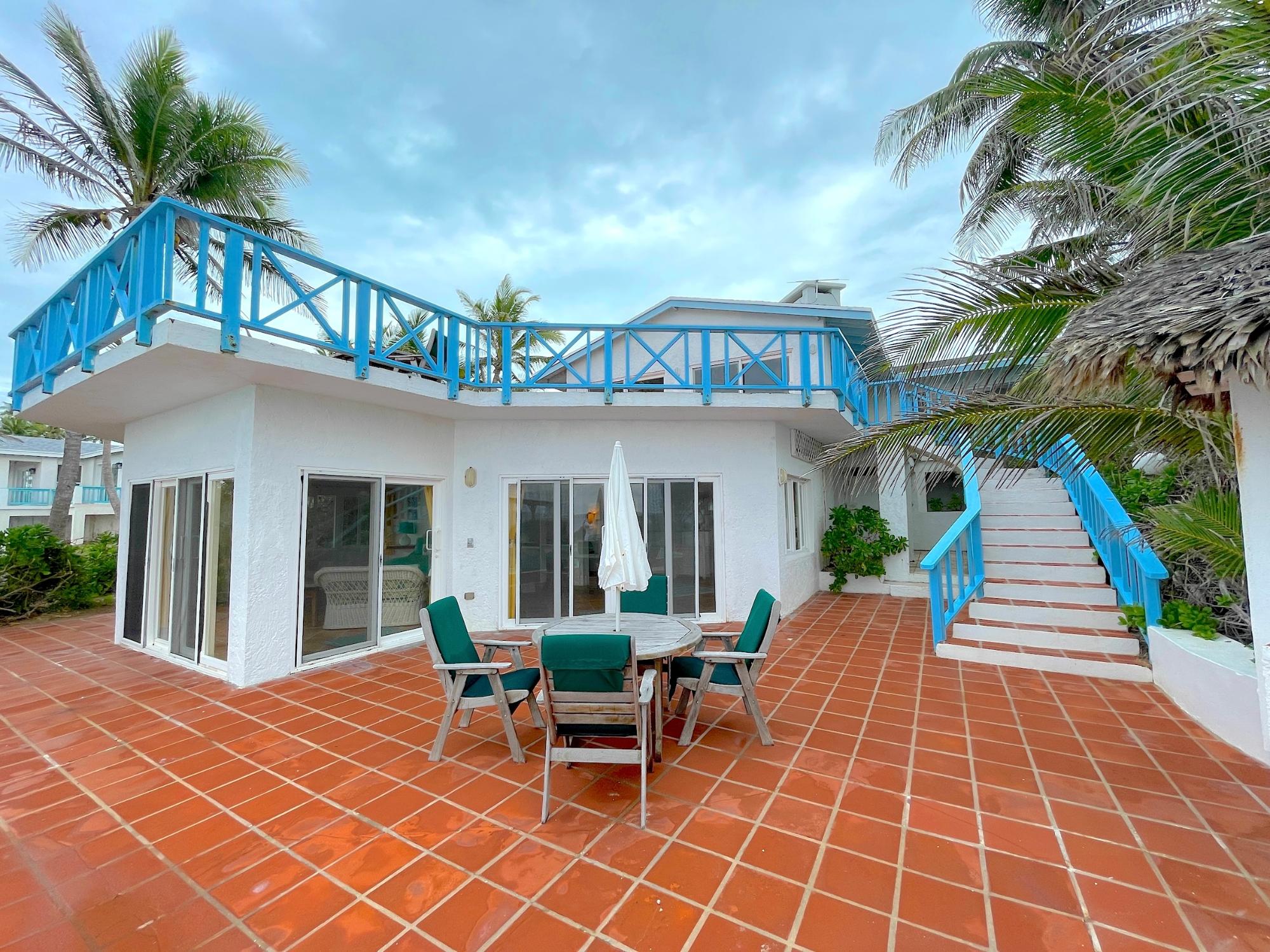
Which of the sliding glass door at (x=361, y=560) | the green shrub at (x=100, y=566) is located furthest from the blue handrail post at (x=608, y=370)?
the green shrub at (x=100, y=566)

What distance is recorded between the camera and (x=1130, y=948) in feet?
6.58

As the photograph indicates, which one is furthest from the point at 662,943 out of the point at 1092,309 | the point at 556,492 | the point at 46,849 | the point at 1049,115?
the point at 556,492

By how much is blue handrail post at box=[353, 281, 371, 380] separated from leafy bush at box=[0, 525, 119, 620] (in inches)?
339

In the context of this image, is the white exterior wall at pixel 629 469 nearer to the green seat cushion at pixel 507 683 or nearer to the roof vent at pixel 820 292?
the green seat cushion at pixel 507 683

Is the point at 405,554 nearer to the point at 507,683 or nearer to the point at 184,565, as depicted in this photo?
the point at 184,565

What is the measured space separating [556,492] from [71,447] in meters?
12.5

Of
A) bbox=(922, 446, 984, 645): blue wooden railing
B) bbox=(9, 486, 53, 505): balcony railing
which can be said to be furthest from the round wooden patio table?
bbox=(9, 486, 53, 505): balcony railing

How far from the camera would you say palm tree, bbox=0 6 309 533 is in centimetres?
938

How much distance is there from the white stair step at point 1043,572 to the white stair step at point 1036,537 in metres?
0.45

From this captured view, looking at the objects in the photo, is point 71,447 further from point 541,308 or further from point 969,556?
point 969,556

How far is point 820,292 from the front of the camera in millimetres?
11203

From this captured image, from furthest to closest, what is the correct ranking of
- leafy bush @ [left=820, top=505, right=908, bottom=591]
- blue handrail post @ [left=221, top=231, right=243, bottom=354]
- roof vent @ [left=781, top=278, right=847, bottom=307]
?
roof vent @ [left=781, top=278, right=847, bottom=307] < leafy bush @ [left=820, top=505, right=908, bottom=591] < blue handrail post @ [left=221, top=231, right=243, bottom=354]

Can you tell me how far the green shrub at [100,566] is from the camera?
10328 millimetres

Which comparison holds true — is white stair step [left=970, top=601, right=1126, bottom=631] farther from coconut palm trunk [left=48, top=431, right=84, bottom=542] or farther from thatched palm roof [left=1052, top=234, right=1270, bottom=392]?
coconut palm trunk [left=48, top=431, right=84, bottom=542]
